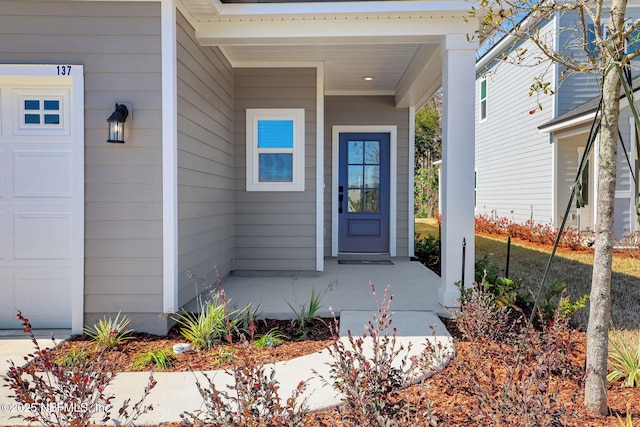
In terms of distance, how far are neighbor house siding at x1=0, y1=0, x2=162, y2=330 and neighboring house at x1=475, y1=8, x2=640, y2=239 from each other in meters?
6.50

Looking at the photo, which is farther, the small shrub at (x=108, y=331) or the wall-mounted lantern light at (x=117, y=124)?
the wall-mounted lantern light at (x=117, y=124)

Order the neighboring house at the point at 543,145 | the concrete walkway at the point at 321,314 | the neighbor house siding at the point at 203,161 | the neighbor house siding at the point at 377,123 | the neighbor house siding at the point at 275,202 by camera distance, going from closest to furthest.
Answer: the concrete walkway at the point at 321,314
the neighbor house siding at the point at 203,161
the neighbor house siding at the point at 275,202
the neighbor house siding at the point at 377,123
the neighboring house at the point at 543,145

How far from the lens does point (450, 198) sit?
417 cm

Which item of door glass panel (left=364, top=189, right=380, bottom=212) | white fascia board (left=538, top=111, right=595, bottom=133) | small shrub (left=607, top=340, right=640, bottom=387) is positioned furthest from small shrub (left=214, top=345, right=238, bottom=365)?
white fascia board (left=538, top=111, right=595, bottom=133)

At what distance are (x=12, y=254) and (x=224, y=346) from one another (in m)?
2.01

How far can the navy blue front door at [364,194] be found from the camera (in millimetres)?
7555

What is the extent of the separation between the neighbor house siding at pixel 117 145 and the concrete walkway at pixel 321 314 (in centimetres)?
71

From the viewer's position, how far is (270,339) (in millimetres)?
3510

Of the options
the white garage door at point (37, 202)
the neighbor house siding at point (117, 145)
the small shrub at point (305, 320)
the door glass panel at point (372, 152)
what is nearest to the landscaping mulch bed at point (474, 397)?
the small shrub at point (305, 320)

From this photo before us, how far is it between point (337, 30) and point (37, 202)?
3089mm

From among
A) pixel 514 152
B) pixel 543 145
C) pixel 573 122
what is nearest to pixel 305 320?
pixel 573 122

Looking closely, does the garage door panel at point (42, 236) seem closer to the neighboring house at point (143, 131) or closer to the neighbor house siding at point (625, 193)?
the neighboring house at point (143, 131)

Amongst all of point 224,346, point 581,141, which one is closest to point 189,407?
point 224,346

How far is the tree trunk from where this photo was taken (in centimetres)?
230
